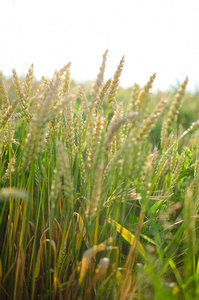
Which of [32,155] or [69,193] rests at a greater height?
[32,155]

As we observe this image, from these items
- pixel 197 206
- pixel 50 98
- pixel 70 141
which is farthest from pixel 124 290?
pixel 50 98

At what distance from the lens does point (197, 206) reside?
56.9 inches

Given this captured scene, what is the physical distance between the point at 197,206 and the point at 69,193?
85 cm

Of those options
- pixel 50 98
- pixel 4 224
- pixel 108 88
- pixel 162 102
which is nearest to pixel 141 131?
pixel 162 102

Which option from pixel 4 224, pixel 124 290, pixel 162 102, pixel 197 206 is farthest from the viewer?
pixel 4 224

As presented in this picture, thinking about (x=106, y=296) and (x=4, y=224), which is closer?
(x=106, y=296)

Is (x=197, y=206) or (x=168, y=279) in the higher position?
(x=197, y=206)

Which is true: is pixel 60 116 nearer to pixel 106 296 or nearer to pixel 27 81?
pixel 27 81

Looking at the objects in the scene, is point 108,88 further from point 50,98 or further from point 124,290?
point 124,290

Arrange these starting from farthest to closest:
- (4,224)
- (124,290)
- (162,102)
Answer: (4,224) < (124,290) < (162,102)

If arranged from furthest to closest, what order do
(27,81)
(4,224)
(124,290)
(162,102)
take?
(4,224), (27,81), (124,290), (162,102)

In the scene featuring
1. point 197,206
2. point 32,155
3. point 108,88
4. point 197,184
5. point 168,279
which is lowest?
point 168,279

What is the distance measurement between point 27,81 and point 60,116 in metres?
0.25

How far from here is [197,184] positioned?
4.61 feet
